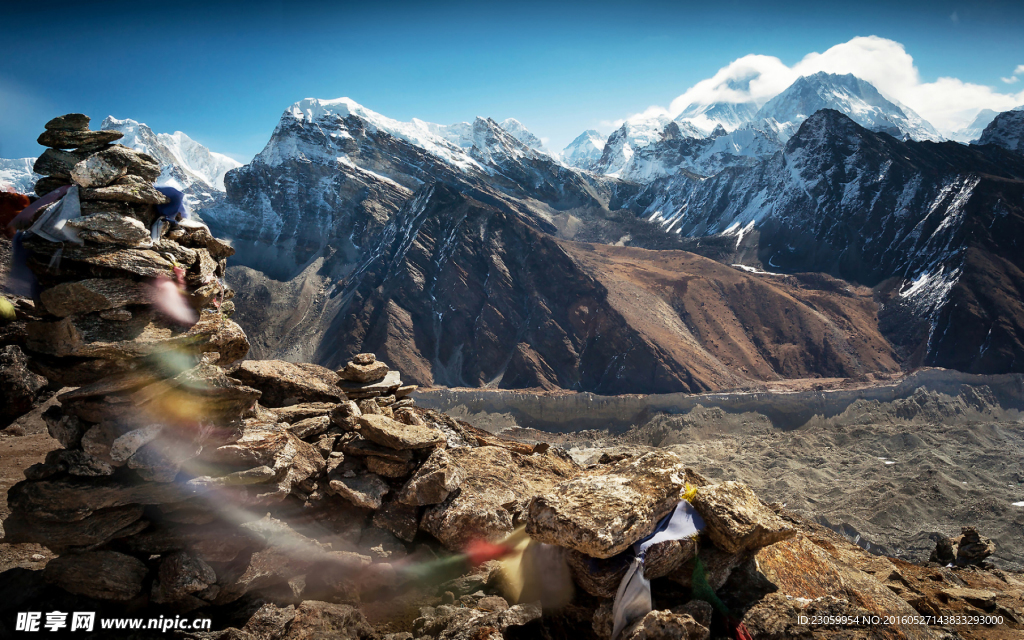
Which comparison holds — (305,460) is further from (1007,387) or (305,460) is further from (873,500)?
(1007,387)

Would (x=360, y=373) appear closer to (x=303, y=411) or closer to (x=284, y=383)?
(x=284, y=383)

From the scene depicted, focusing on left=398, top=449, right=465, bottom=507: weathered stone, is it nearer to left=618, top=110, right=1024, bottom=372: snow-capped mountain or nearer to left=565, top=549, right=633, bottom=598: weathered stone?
left=565, top=549, right=633, bottom=598: weathered stone

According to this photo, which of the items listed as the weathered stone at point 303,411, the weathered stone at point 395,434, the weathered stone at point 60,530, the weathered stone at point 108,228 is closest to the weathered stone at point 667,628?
the weathered stone at point 395,434

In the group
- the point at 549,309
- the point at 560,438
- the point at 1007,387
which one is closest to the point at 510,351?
the point at 549,309

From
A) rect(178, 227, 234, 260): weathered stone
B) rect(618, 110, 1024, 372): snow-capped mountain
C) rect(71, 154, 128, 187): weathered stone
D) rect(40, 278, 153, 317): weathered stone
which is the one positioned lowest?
rect(40, 278, 153, 317): weathered stone

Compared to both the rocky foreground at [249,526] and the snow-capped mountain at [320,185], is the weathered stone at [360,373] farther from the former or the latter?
the snow-capped mountain at [320,185]

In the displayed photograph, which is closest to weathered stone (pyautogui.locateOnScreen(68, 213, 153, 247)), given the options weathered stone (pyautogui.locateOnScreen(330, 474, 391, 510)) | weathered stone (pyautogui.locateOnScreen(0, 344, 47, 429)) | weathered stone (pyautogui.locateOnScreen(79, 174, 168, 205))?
weathered stone (pyautogui.locateOnScreen(79, 174, 168, 205))
